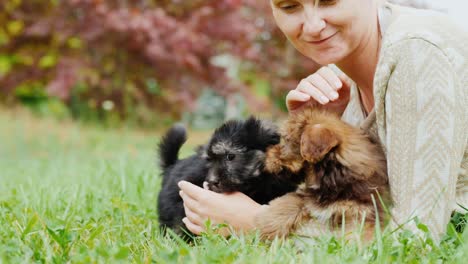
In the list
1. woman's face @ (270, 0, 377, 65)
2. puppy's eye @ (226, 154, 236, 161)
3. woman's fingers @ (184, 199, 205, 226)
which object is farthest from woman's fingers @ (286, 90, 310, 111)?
woman's fingers @ (184, 199, 205, 226)

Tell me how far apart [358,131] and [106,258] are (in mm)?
1496

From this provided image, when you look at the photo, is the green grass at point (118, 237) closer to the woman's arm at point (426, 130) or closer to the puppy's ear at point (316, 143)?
the woman's arm at point (426, 130)

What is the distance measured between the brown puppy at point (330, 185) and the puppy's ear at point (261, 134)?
462 millimetres

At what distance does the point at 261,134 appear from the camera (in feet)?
11.0

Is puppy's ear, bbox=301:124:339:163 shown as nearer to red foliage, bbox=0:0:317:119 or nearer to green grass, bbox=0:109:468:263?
green grass, bbox=0:109:468:263

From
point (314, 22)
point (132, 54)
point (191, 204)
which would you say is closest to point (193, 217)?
point (191, 204)

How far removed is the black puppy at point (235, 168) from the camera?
10.6ft

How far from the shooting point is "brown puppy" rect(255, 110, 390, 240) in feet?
8.63

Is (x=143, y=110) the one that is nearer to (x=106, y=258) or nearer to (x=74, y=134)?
(x=74, y=134)

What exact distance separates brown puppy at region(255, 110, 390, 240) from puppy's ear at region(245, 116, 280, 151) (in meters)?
0.46

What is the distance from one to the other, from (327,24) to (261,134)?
86 cm

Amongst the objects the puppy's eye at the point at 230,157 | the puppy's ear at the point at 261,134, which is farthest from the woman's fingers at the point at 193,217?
the puppy's ear at the point at 261,134

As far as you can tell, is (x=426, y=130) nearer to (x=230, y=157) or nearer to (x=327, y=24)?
(x=327, y=24)

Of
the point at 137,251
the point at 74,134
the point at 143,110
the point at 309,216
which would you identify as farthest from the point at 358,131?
the point at 143,110
